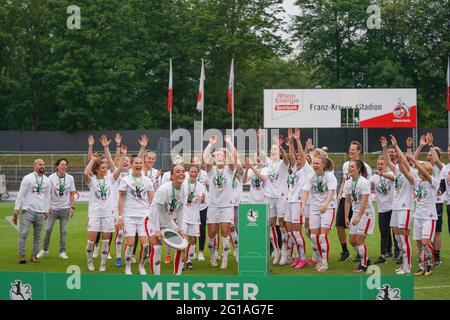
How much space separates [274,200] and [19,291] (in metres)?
7.84

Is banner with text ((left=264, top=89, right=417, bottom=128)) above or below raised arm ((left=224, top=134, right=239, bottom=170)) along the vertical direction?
above

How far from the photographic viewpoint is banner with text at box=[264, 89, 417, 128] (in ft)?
157

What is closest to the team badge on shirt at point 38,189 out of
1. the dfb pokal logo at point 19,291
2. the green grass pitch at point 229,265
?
the green grass pitch at point 229,265

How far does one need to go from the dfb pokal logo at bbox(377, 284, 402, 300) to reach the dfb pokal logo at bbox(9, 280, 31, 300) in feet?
12.0

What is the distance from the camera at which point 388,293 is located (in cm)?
787

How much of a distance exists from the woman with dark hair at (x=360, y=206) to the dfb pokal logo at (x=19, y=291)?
6858mm

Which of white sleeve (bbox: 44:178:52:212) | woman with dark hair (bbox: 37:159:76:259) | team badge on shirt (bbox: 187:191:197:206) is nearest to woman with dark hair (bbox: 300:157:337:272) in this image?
team badge on shirt (bbox: 187:191:197:206)

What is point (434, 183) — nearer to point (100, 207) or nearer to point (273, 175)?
point (273, 175)

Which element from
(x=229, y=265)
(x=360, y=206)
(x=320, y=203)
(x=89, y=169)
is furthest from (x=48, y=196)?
(x=360, y=206)

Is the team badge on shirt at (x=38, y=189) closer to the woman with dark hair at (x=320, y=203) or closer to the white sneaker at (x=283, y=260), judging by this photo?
the white sneaker at (x=283, y=260)

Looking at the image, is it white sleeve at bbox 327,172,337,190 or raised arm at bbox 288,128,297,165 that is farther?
raised arm at bbox 288,128,297,165

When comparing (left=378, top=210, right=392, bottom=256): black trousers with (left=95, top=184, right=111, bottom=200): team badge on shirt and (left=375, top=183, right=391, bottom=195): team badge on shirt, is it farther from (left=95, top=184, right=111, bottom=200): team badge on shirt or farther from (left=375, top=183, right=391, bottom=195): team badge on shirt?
(left=95, top=184, right=111, bottom=200): team badge on shirt

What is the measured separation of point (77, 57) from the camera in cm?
5581
